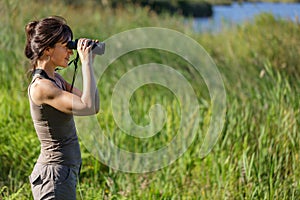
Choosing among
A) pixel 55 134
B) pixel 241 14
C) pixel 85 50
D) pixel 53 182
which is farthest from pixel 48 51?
pixel 241 14

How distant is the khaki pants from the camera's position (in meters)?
1.93

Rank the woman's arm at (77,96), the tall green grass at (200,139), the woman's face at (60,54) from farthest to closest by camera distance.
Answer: the tall green grass at (200,139)
the woman's face at (60,54)
the woman's arm at (77,96)

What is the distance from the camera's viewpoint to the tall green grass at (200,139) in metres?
2.98

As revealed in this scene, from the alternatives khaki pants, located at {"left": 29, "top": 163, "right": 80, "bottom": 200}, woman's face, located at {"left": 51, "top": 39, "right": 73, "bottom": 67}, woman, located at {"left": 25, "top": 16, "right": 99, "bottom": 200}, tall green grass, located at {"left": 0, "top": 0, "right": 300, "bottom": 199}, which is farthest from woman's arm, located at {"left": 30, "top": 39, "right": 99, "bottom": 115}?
tall green grass, located at {"left": 0, "top": 0, "right": 300, "bottom": 199}

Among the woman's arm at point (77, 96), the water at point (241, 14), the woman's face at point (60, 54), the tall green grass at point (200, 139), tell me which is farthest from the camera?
the water at point (241, 14)

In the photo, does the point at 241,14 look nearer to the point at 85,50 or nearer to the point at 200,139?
the point at 200,139

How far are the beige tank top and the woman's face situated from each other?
0.07 meters

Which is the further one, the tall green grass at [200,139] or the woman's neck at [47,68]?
the tall green grass at [200,139]

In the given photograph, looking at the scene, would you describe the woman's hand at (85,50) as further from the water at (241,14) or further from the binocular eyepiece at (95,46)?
the water at (241,14)

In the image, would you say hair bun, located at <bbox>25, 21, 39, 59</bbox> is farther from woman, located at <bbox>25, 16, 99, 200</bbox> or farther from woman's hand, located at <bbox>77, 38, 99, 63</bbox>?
woman's hand, located at <bbox>77, 38, 99, 63</bbox>

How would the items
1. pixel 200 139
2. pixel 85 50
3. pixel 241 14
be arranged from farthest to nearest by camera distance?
pixel 241 14
pixel 200 139
pixel 85 50

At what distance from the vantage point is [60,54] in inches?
76.2

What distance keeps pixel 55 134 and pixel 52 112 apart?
0.08 metres

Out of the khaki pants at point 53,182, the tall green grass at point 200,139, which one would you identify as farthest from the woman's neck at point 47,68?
the tall green grass at point 200,139
